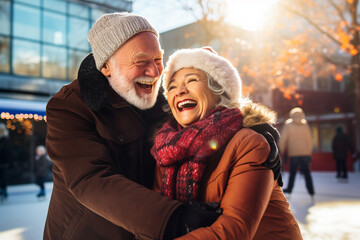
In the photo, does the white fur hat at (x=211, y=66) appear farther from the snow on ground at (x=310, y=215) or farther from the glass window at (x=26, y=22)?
the glass window at (x=26, y=22)

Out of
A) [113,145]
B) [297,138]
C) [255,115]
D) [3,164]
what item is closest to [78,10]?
[3,164]

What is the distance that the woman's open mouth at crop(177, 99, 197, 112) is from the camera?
195 centimetres

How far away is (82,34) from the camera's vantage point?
60.8ft

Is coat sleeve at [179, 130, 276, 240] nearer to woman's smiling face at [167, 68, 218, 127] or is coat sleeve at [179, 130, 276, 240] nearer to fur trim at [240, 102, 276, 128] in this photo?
fur trim at [240, 102, 276, 128]

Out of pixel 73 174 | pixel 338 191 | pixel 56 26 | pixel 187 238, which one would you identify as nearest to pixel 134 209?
pixel 187 238

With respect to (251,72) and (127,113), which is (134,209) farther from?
(251,72)

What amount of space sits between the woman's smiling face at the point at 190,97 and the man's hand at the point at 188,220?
1.93ft

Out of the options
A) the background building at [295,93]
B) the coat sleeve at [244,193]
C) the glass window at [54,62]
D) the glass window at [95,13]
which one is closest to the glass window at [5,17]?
the glass window at [54,62]

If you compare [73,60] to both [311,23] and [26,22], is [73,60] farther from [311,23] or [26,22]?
[311,23]

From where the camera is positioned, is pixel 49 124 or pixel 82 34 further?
pixel 82 34

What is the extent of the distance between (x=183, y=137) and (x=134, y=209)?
0.47 m

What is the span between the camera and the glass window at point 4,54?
15732 millimetres

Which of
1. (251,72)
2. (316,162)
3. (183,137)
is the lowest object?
(316,162)

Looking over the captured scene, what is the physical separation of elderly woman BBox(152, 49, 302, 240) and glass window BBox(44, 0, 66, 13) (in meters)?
17.1
